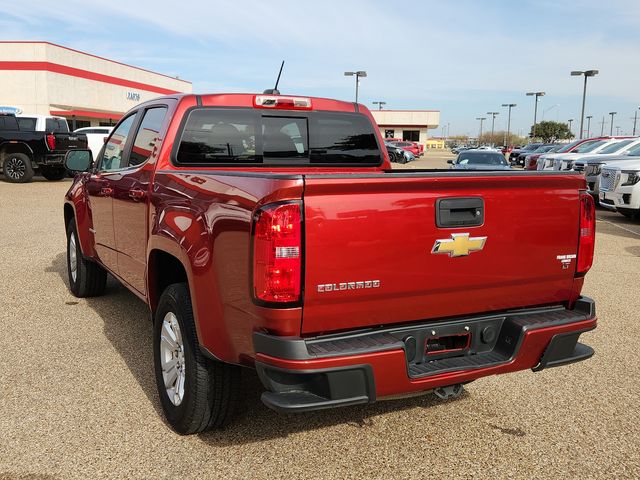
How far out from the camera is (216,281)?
9.36 feet

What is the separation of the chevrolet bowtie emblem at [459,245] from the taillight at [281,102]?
198 centimetres

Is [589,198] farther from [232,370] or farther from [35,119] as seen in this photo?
[35,119]

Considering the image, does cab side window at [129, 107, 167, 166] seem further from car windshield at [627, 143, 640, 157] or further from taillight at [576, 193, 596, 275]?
car windshield at [627, 143, 640, 157]

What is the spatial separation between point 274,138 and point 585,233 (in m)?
2.21

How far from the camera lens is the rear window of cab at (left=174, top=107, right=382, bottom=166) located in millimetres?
4012

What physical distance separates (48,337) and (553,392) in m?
3.96

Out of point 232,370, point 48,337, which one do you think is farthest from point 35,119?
point 232,370

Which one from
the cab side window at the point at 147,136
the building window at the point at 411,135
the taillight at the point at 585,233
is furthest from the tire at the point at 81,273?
the building window at the point at 411,135

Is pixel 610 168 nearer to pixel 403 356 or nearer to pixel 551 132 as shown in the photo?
pixel 403 356

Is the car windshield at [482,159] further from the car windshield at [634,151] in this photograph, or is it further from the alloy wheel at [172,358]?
the alloy wheel at [172,358]

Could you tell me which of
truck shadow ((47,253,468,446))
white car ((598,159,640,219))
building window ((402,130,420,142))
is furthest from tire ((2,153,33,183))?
building window ((402,130,420,142))

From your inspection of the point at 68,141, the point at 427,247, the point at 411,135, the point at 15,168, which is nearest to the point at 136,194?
the point at 427,247

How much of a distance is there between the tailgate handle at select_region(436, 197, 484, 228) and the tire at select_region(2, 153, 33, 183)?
18.7 m

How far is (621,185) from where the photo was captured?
12547 mm
